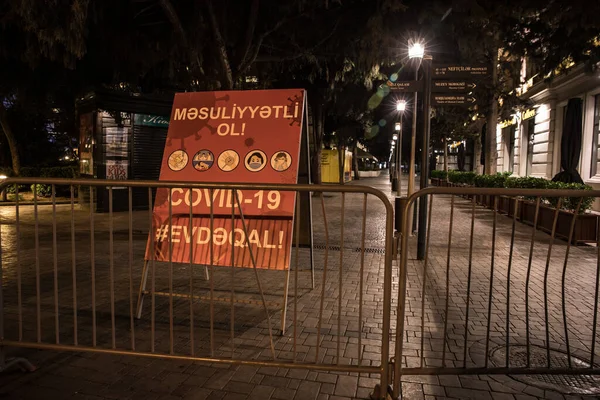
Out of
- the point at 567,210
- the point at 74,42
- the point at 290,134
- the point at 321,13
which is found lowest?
the point at 567,210

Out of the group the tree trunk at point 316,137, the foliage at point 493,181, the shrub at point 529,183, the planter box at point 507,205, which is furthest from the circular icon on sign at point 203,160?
the tree trunk at point 316,137

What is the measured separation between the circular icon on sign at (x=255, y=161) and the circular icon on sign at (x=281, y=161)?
108 millimetres

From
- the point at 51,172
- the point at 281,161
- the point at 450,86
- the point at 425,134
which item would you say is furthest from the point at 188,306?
the point at 51,172

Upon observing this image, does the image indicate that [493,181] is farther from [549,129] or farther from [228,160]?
[228,160]

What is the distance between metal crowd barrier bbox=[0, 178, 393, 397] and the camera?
11.2 feet

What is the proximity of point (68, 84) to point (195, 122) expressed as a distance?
24.9ft

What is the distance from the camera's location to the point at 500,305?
5207 millimetres

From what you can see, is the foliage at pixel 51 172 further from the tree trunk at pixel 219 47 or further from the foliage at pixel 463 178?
the foliage at pixel 463 178

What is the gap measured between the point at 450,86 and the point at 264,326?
20.4 ft

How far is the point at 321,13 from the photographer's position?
880 centimetres

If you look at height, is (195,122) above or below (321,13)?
below

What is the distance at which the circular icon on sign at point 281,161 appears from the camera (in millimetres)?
4613

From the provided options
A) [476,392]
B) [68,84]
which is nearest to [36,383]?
[476,392]

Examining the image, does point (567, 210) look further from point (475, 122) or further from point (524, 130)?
point (475, 122)
